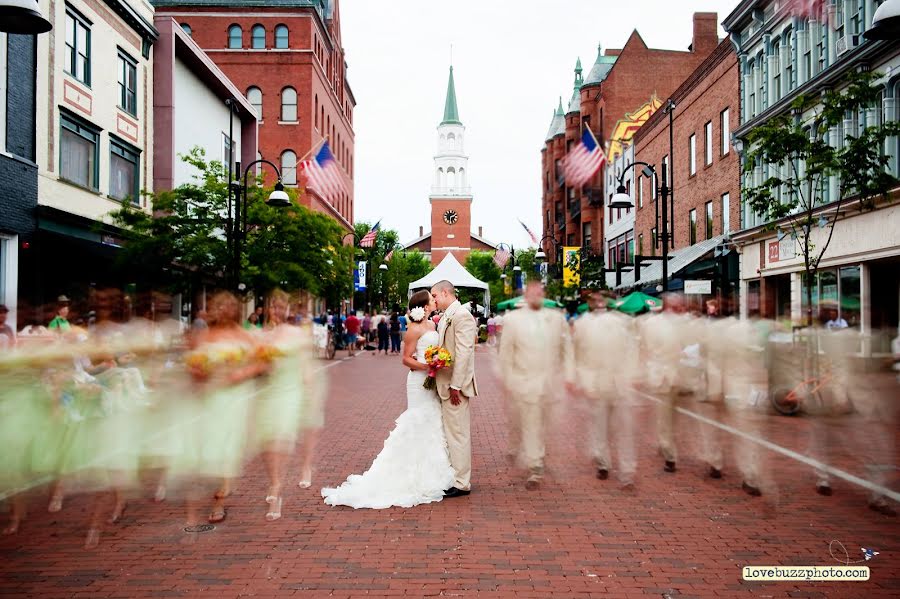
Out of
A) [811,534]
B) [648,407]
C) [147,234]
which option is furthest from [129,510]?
[147,234]

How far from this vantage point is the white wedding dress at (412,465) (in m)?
6.74

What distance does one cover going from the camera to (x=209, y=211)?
75.6 feet

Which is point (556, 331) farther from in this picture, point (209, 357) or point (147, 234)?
point (147, 234)

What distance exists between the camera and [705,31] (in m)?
46.3

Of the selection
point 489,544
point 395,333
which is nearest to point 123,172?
point 395,333

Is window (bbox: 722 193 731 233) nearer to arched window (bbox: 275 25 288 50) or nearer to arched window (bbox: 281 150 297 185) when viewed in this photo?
arched window (bbox: 281 150 297 185)

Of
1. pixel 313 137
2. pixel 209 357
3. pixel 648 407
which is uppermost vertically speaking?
pixel 313 137

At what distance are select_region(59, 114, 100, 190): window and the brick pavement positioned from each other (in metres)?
16.4

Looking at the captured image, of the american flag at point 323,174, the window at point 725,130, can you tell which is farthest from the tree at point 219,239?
the window at point 725,130

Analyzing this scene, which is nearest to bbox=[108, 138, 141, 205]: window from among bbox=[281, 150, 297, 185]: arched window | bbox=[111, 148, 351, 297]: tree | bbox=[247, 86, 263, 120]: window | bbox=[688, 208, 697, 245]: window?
bbox=[111, 148, 351, 297]: tree

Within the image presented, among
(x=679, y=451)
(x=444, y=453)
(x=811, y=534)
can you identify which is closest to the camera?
(x=811, y=534)

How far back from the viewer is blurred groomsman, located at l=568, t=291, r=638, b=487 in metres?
7.78

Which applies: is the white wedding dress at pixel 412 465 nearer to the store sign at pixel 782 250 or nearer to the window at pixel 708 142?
the store sign at pixel 782 250

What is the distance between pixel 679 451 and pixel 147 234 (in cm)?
1770
